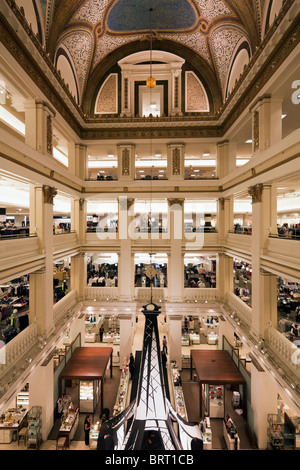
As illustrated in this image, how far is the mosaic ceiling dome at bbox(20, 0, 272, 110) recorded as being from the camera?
853 cm

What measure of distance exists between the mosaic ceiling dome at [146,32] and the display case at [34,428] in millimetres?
11581

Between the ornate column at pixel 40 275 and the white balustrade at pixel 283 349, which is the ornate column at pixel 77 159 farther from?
the white balustrade at pixel 283 349

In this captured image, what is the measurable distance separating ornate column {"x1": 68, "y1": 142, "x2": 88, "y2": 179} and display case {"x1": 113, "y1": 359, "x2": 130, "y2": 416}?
29.3 feet

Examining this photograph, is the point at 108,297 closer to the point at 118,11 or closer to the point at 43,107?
the point at 43,107

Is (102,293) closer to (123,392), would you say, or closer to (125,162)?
(123,392)

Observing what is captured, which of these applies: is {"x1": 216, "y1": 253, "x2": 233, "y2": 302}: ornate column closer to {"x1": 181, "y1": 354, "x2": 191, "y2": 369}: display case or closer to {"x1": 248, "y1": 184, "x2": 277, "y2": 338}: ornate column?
{"x1": 181, "y1": 354, "x2": 191, "y2": 369}: display case

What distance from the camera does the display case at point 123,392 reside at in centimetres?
912

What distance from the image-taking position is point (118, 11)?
32.0ft

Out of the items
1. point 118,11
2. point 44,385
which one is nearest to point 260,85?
point 118,11

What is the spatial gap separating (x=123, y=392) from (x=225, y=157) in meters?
10.8

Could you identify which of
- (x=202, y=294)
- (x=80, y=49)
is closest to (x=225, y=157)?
(x=202, y=294)

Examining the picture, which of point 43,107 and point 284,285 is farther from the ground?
point 43,107

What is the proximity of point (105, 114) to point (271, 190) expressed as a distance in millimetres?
8481

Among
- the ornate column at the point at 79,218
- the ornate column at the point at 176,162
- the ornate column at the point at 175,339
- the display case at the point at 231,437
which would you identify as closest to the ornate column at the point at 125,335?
the ornate column at the point at 175,339
